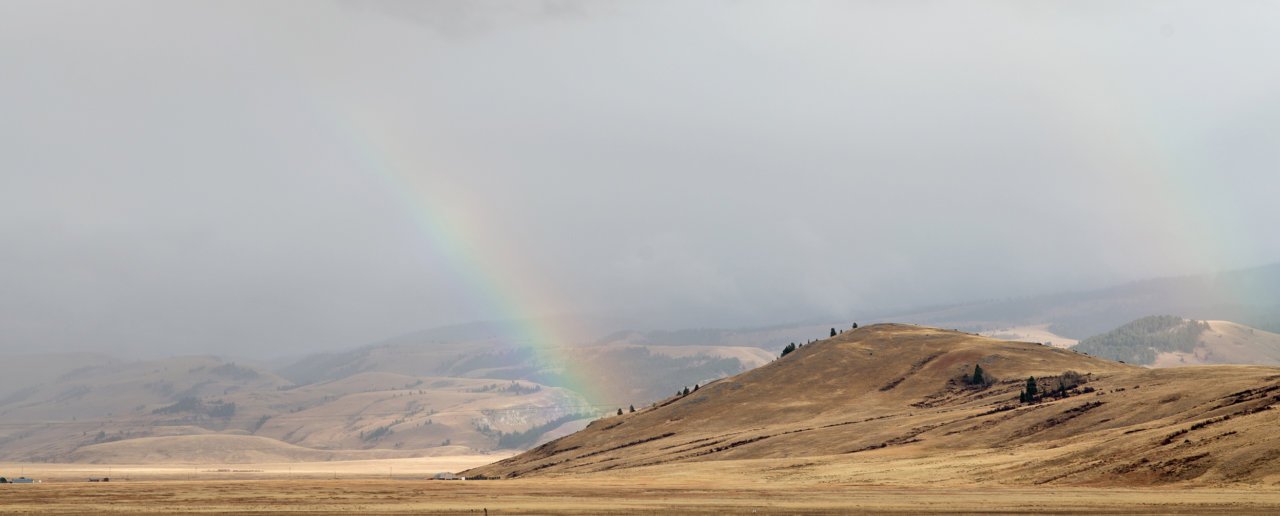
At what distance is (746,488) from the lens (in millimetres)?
86312

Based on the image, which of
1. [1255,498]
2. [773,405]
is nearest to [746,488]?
[1255,498]

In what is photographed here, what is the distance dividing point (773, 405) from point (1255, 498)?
135640 mm

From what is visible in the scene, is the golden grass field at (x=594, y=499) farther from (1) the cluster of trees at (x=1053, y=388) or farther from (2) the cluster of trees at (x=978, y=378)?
(2) the cluster of trees at (x=978, y=378)

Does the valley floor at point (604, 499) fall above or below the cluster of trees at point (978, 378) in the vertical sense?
below

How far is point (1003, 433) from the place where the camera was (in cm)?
12294

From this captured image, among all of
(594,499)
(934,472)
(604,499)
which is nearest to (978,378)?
(934,472)

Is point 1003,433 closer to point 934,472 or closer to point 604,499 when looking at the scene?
point 934,472

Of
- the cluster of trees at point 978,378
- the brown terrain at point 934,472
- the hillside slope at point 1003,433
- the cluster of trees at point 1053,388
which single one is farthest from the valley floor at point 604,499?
the cluster of trees at point 978,378

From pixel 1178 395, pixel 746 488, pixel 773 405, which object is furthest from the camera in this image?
pixel 773 405

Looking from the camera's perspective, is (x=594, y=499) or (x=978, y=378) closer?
(x=594, y=499)

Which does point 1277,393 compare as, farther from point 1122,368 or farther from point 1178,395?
point 1122,368

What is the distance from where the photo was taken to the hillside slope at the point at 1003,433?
3268 inches

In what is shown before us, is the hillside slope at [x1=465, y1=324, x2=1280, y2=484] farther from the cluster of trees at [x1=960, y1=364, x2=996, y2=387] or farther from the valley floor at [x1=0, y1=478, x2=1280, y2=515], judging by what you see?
the valley floor at [x1=0, y1=478, x2=1280, y2=515]

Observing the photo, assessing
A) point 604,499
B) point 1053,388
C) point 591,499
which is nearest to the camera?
point 604,499
